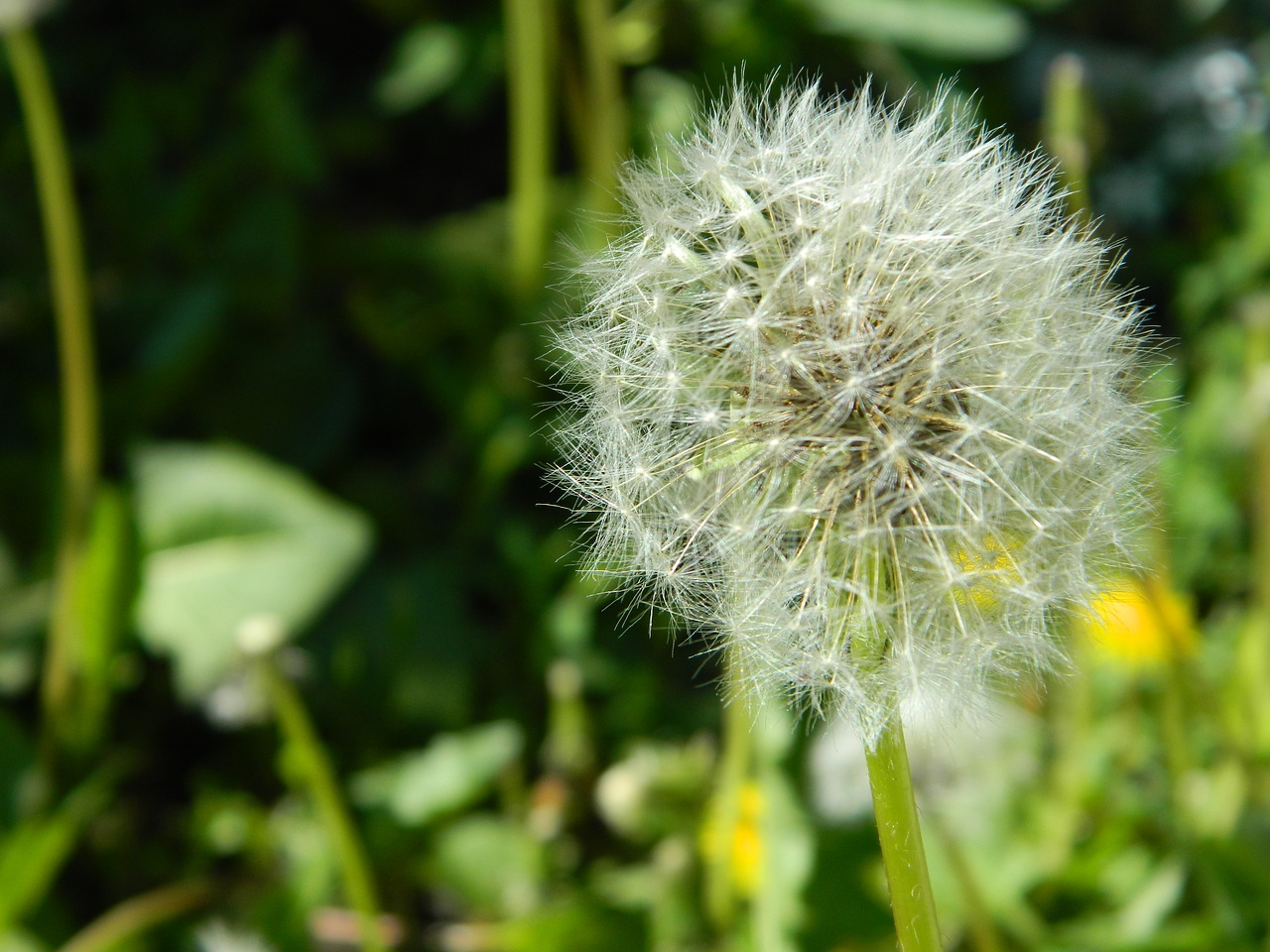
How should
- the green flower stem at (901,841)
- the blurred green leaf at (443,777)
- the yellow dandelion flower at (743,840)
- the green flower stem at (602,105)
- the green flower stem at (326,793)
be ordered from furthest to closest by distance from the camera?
the green flower stem at (602,105)
the blurred green leaf at (443,777)
the yellow dandelion flower at (743,840)
the green flower stem at (326,793)
the green flower stem at (901,841)

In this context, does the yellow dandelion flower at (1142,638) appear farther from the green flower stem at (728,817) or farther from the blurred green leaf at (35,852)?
the blurred green leaf at (35,852)

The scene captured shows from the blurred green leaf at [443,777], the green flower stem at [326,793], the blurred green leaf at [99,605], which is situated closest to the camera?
the green flower stem at [326,793]

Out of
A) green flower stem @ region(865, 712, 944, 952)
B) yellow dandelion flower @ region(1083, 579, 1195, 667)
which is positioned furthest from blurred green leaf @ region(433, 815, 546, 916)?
green flower stem @ region(865, 712, 944, 952)

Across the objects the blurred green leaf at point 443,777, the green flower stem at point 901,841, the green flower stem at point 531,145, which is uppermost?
the green flower stem at point 531,145

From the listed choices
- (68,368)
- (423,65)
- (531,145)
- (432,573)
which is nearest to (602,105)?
(531,145)

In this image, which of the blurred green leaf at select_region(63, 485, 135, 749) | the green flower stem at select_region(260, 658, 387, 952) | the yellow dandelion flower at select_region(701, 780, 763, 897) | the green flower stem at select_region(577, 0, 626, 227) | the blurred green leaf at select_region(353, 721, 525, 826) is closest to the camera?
the green flower stem at select_region(260, 658, 387, 952)

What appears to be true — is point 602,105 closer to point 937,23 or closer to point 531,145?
point 531,145

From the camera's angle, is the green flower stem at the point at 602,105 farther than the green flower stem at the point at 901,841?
Yes

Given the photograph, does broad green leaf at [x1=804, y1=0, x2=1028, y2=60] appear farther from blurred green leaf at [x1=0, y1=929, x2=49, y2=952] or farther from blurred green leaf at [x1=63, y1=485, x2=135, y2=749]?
blurred green leaf at [x1=0, y1=929, x2=49, y2=952]

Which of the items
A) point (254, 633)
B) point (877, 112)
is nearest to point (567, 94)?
point (254, 633)

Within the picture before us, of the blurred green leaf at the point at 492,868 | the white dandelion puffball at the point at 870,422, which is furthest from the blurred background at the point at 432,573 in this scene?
the white dandelion puffball at the point at 870,422
